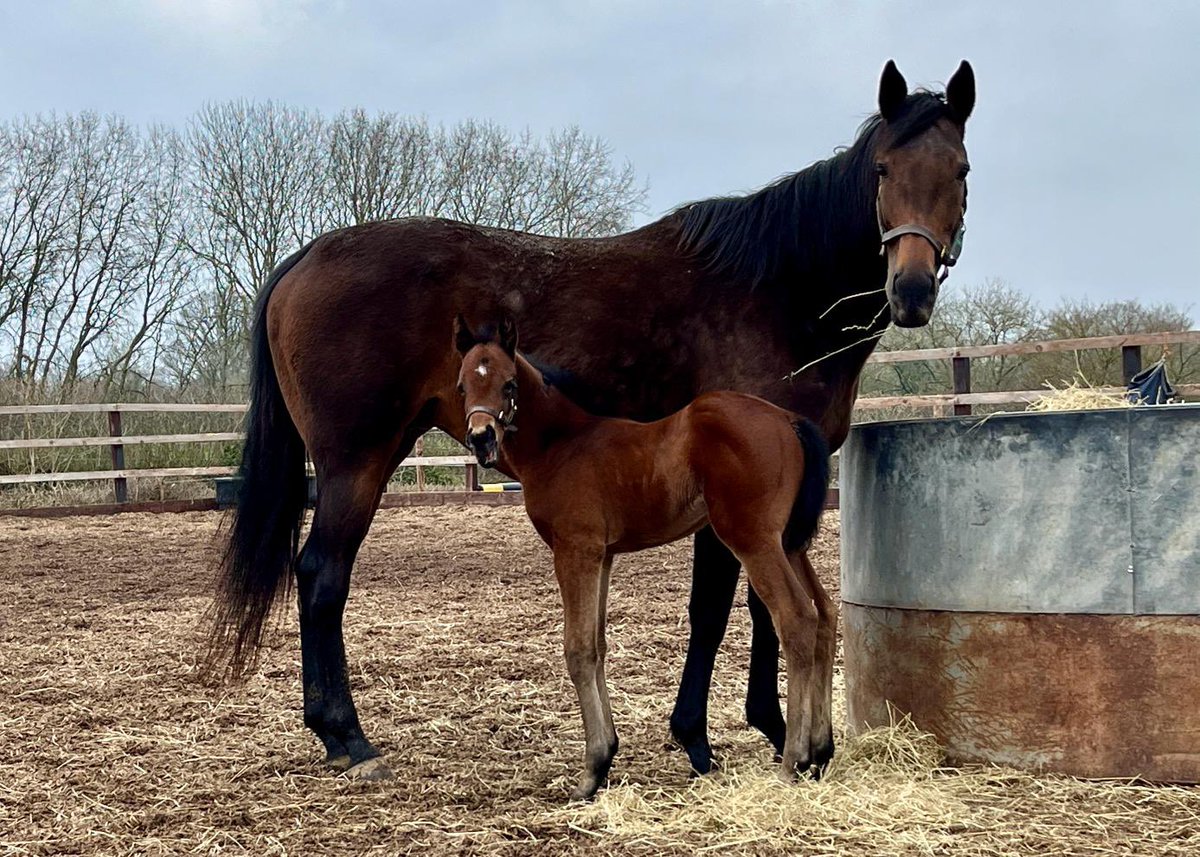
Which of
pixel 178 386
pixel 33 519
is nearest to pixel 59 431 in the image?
pixel 33 519

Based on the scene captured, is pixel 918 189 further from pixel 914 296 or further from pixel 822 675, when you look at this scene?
pixel 822 675

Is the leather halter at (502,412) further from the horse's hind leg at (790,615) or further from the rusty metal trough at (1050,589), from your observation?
the rusty metal trough at (1050,589)

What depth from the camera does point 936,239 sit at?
3.82 m

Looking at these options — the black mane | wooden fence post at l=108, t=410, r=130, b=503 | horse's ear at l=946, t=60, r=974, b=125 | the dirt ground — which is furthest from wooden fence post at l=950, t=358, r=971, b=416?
wooden fence post at l=108, t=410, r=130, b=503

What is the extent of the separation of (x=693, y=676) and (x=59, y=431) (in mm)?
16127

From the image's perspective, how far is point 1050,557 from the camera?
3.80 metres

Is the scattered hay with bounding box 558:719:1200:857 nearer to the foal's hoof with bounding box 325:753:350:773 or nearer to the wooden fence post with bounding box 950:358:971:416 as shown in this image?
the foal's hoof with bounding box 325:753:350:773

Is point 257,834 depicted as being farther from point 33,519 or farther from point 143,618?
point 33,519

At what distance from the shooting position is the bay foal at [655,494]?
11.8 ft

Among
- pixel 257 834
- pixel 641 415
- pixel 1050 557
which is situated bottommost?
pixel 257 834

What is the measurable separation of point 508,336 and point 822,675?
158 cm

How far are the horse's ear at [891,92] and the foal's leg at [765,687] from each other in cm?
187

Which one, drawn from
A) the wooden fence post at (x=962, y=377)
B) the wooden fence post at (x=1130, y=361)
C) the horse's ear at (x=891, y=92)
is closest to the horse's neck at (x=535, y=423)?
Result: the horse's ear at (x=891, y=92)

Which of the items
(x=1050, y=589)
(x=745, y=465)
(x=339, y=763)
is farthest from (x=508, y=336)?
(x=1050, y=589)
